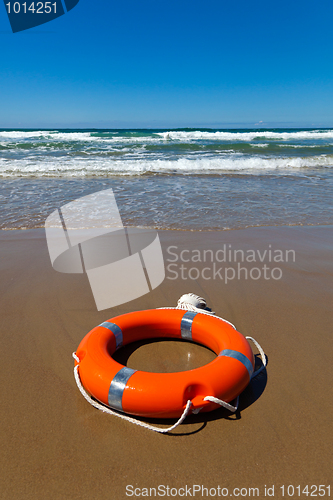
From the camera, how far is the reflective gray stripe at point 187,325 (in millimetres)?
2279

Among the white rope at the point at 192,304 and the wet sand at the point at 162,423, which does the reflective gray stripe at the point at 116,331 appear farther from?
the white rope at the point at 192,304

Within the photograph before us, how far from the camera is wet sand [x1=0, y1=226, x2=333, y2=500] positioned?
145 centimetres

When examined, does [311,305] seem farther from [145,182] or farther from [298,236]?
[145,182]

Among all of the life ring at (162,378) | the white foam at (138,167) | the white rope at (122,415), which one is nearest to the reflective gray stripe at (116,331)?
the life ring at (162,378)

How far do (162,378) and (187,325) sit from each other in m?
0.64

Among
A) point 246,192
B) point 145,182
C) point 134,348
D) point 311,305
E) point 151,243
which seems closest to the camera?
point 134,348

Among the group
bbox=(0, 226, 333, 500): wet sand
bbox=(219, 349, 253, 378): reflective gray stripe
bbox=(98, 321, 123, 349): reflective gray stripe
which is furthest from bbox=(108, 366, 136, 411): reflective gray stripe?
bbox=(219, 349, 253, 378): reflective gray stripe

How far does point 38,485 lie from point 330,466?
140 cm

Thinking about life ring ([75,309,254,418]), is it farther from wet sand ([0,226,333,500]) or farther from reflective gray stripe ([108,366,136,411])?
wet sand ([0,226,333,500])

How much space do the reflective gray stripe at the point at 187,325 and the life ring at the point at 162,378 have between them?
10 centimetres

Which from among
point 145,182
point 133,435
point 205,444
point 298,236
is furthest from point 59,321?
point 145,182

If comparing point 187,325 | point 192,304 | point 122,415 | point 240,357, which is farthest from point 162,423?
point 192,304

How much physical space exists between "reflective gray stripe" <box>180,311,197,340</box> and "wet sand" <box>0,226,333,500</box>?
10 cm

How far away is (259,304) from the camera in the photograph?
2857 millimetres
